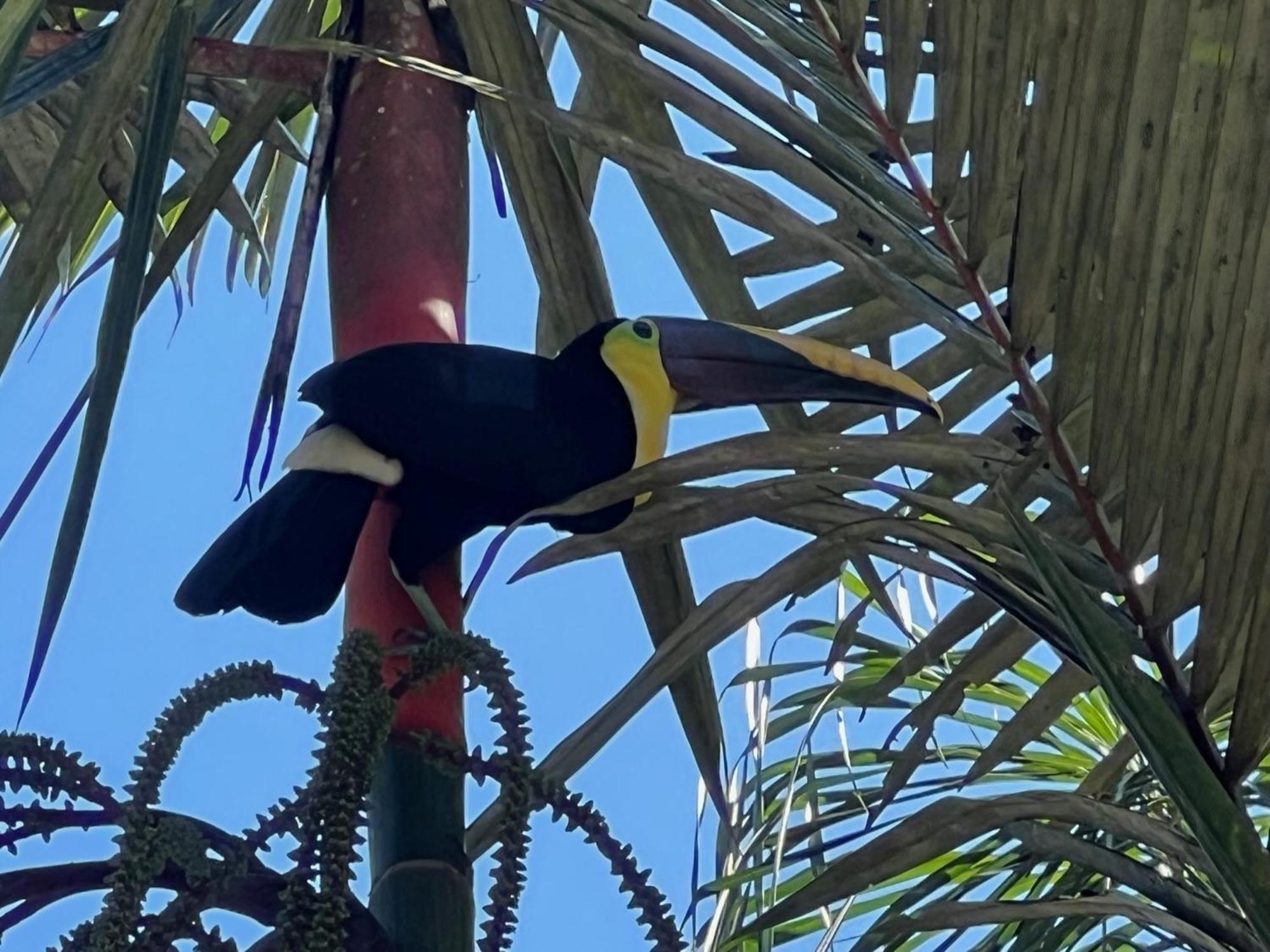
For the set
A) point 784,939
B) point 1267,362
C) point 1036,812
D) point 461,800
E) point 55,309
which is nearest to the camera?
point 1267,362

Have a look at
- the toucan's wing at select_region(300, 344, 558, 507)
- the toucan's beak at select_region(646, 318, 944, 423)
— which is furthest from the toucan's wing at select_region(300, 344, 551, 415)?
the toucan's beak at select_region(646, 318, 944, 423)

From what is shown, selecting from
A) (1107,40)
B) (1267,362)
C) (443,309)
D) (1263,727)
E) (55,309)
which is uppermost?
(55,309)

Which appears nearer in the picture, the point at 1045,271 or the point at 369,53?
the point at 1045,271

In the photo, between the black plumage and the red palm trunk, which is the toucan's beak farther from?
the red palm trunk

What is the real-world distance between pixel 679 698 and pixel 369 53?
47 cm

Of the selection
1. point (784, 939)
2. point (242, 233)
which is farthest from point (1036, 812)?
point (242, 233)

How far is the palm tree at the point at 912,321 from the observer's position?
2.37 ft

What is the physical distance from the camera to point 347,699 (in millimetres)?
793

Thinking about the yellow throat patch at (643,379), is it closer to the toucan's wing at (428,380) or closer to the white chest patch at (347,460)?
the toucan's wing at (428,380)

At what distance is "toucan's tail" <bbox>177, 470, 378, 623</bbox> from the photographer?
126cm

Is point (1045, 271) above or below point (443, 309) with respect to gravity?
below

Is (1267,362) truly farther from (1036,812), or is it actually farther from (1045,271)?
(1036,812)

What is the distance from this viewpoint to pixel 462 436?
51.8 inches

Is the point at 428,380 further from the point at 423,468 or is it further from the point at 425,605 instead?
the point at 425,605
